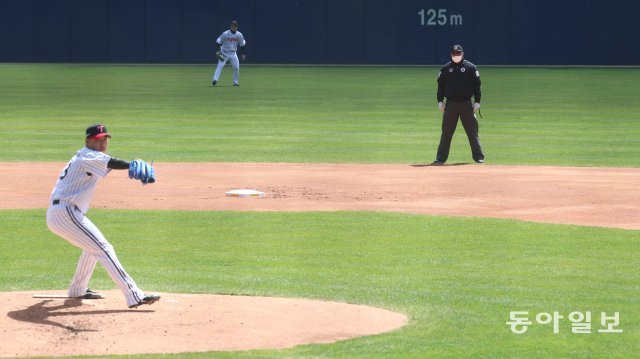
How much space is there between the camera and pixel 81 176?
9.28 meters

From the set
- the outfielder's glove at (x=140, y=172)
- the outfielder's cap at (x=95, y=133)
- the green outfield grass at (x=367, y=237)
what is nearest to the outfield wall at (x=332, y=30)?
the green outfield grass at (x=367, y=237)

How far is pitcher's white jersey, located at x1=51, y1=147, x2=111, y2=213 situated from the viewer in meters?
9.16

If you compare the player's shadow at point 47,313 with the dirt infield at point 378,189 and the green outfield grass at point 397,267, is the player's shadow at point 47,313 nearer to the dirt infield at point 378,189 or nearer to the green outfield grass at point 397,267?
the green outfield grass at point 397,267

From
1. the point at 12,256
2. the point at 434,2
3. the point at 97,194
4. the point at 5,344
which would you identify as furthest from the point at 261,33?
the point at 5,344

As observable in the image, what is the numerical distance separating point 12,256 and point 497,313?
516 centimetres

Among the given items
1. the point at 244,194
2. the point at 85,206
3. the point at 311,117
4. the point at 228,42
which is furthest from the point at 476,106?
the point at 228,42

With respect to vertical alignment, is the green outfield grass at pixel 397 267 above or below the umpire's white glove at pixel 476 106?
below

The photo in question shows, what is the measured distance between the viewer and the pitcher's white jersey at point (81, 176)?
916 centimetres

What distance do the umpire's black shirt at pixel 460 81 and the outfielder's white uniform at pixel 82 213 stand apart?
1145cm

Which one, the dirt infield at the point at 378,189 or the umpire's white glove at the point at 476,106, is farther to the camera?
the umpire's white glove at the point at 476,106

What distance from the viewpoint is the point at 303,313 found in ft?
30.6

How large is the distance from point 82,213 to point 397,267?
11.2ft

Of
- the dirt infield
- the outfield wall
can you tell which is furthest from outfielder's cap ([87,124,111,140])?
the outfield wall

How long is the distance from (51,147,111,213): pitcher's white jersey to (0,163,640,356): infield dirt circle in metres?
0.85
